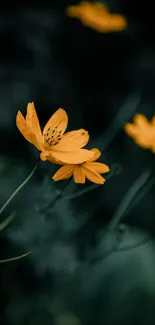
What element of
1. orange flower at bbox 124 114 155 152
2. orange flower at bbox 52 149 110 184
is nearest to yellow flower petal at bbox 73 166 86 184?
orange flower at bbox 52 149 110 184

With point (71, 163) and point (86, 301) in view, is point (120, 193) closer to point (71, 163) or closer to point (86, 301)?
point (86, 301)

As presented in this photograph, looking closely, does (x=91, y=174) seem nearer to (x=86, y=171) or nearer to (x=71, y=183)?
(x=86, y=171)

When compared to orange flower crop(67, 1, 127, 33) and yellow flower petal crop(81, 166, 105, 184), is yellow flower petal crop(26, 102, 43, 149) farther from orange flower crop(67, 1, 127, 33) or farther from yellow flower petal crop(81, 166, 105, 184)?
orange flower crop(67, 1, 127, 33)

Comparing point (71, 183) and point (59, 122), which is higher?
point (59, 122)

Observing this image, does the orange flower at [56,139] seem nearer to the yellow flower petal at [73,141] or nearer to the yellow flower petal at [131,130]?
the yellow flower petal at [73,141]

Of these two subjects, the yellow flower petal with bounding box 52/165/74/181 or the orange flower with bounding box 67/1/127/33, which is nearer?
the yellow flower petal with bounding box 52/165/74/181

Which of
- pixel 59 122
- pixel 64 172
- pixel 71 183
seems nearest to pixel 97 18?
pixel 71 183
